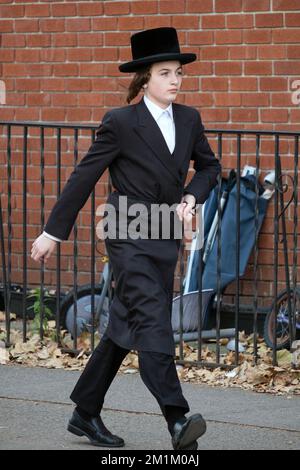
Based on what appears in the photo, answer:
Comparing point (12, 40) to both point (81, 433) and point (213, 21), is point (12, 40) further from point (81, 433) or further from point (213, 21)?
point (81, 433)

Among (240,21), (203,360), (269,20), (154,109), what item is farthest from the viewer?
(240,21)

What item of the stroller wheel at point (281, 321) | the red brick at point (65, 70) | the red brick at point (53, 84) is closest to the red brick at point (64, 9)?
the red brick at point (65, 70)

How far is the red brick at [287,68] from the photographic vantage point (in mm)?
8688

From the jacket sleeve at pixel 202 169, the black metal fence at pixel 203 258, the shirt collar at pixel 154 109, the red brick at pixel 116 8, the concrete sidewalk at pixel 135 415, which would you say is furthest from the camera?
the red brick at pixel 116 8

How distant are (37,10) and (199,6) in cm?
136

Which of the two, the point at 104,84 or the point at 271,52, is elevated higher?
the point at 271,52

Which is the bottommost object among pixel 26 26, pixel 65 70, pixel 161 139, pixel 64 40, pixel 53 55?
pixel 161 139

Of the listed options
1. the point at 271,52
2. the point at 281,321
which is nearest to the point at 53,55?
the point at 271,52

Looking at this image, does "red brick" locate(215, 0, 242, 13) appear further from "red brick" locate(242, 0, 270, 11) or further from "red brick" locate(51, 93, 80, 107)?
"red brick" locate(51, 93, 80, 107)

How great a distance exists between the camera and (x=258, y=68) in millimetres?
8820

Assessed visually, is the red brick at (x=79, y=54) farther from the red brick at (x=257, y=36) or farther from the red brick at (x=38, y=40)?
the red brick at (x=257, y=36)

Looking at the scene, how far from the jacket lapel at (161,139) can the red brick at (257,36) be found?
315 centimetres

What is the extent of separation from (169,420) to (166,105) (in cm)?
143

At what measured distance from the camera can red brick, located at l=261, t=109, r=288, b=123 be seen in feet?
28.8
